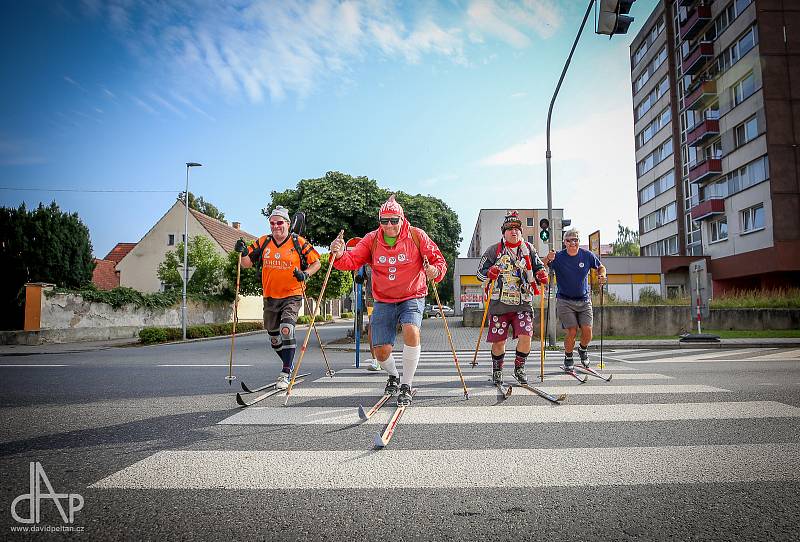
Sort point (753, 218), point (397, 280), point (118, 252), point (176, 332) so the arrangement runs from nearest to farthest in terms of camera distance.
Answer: point (397, 280)
point (176, 332)
point (753, 218)
point (118, 252)

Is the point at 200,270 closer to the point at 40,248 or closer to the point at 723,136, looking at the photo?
the point at 40,248

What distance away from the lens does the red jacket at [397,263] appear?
512 centimetres

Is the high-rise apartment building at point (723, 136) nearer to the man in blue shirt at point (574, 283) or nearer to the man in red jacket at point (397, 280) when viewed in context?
the man in blue shirt at point (574, 283)

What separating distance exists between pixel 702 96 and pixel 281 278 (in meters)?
40.1

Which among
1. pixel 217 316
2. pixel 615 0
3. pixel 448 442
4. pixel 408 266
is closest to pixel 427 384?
pixel 408 266

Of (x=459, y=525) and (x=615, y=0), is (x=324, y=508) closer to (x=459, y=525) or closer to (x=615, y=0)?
(x=459, y=525)

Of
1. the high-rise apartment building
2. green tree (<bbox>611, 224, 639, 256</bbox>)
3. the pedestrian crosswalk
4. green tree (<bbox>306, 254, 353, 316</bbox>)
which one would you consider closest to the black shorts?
the pedestrian crosswalk

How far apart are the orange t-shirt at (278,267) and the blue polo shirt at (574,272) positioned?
424 cm

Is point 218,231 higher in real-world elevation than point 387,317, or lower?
higher

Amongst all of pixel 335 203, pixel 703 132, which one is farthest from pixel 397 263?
pixel 703 132

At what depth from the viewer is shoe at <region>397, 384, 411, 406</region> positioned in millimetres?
4711

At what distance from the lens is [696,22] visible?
3575cm

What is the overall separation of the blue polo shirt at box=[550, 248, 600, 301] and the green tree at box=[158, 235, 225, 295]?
2910 centimetres

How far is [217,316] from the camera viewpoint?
1292 inches
